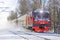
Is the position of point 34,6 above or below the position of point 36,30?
above

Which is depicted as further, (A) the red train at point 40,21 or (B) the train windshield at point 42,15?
(B) the train windshield at point 42,15

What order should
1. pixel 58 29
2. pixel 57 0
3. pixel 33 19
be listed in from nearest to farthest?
pixel 58 29, pixel 33 19, pixel 57 0

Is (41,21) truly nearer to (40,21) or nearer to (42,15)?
(40,21)

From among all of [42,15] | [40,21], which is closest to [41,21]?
[40,21]

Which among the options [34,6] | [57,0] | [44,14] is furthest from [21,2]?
[44,14]

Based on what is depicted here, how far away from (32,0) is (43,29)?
19.7 metres

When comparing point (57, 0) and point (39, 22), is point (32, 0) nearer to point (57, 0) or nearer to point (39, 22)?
point (57, 0)

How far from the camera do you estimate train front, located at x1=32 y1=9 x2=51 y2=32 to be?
116 ft

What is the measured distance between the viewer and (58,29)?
3147cm

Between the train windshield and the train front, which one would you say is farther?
the train windshield

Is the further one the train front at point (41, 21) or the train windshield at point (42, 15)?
the train windshield at point (42, 15)

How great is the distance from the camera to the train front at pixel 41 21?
35.4 m

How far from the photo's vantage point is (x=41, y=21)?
3584cm

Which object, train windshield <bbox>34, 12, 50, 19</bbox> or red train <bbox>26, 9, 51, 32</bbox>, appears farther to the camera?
train windshield <bbox>34, 12, 50, 19</bbox>
